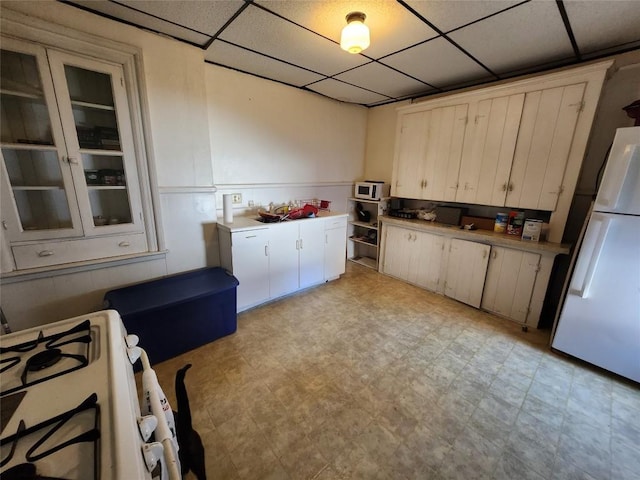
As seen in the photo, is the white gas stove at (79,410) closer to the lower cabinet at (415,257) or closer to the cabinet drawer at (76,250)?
the cabinet drawer at (76,250)

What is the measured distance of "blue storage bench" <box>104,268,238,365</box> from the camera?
1906 mm

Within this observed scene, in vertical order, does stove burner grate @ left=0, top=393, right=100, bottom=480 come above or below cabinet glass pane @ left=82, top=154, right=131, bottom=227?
below

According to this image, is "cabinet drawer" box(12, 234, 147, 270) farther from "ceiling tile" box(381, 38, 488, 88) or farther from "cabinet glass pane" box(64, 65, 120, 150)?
"ceiling tile" box(381, 38, 488, 88)

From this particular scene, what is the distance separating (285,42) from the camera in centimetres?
Answer: 215

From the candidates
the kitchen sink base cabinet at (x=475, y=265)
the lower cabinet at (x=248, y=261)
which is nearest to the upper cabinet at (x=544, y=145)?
the kitchen sink base cabinet at (x=475, y=265)

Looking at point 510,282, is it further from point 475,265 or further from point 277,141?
point 277,141

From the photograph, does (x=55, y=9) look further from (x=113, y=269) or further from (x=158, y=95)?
(x=113, y=269)

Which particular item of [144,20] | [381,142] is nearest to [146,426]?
[144,20]

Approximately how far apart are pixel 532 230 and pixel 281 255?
8.24 feet

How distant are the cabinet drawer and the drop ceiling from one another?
159 centimetres

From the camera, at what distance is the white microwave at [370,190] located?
3.77m

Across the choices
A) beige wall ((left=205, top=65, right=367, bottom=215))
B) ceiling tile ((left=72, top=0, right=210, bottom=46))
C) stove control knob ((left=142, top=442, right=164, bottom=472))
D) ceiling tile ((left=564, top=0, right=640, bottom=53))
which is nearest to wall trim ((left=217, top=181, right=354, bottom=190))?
beige wall ((left=205, top=65, right=367, bottom=215))

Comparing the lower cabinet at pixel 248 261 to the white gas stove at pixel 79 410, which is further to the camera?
the lower cabinet at pixel 248 261

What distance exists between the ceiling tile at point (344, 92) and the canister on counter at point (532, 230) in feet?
7.83
